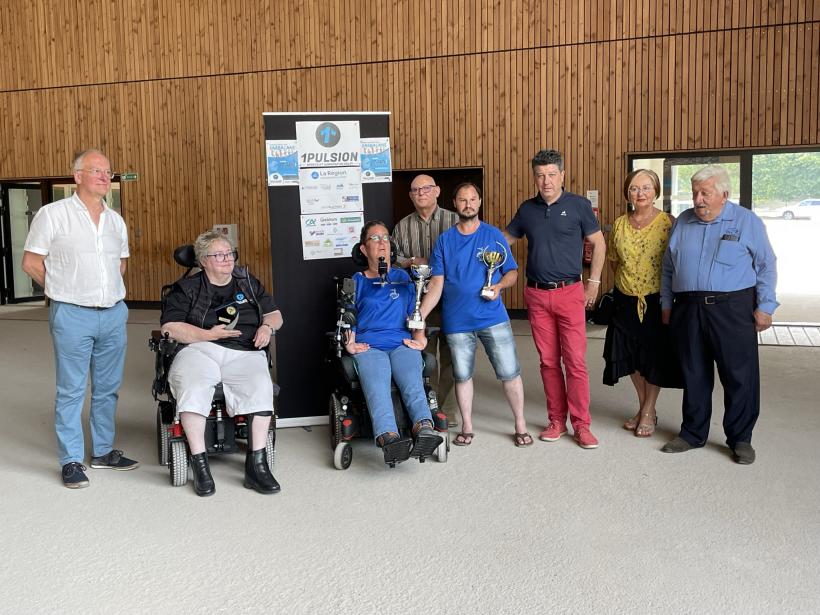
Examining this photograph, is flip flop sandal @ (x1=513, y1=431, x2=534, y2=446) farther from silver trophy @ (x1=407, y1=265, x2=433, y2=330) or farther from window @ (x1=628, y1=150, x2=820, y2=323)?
window @ (x1=628, y1=150, x2=820, y2=323)

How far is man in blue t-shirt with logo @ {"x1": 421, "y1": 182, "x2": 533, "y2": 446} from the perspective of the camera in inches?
155

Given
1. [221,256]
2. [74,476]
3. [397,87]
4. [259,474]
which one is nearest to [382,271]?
[221,256]

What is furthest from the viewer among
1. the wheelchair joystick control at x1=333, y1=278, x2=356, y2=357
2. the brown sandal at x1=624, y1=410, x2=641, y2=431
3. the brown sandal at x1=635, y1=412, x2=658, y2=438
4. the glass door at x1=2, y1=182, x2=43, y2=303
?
the glass door at x1=2, y1=182, x2=43, y2=303

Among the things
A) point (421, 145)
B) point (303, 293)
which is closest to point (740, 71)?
point (421, 145)

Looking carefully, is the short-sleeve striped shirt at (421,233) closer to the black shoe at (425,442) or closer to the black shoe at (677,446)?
the black shoe at (425,442)

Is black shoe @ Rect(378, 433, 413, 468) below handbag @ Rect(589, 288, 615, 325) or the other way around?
below

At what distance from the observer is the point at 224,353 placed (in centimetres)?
370

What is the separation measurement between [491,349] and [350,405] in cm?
80

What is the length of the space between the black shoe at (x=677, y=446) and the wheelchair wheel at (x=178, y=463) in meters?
2.38

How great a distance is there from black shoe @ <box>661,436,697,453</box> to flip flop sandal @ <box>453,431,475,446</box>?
100cm

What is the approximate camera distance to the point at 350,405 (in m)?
3.90

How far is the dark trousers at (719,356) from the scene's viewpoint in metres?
3.69

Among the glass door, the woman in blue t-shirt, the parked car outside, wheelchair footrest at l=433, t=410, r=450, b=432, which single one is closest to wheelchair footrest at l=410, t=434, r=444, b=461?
the woman in blue t-shirt

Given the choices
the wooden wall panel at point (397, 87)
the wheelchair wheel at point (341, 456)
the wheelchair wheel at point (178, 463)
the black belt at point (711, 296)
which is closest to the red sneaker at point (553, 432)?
the black belt at point (711, 296)
